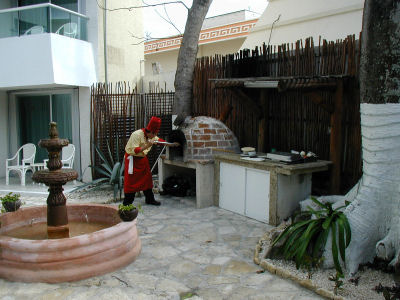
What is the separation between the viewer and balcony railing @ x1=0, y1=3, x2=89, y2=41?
905cm

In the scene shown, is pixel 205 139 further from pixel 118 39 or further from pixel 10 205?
pixel 118 39

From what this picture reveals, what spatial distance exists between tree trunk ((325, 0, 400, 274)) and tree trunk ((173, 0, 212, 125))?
205 inches

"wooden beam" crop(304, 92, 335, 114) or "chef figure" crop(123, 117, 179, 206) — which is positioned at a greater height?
"wooden beam" crop(304, 92, 335, 114)

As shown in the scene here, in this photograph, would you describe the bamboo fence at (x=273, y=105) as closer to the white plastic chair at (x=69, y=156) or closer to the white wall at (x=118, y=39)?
the white plastic chair at (x=69, y=156)

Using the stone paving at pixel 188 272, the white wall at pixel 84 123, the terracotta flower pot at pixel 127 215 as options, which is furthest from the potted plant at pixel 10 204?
the white wall at pixel 84 123

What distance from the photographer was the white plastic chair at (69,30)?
9.35 meters

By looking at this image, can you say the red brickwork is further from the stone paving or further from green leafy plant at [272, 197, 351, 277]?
green leafy plant at [272, 197, 351, 277]

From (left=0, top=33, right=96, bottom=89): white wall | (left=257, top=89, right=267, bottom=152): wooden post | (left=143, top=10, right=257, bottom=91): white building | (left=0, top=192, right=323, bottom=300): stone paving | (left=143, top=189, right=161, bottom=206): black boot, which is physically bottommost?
(left=0, top=192, right=323, bottom=300): stone paving

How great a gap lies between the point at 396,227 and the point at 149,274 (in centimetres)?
283

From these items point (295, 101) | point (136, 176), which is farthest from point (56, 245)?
point (295, 101)

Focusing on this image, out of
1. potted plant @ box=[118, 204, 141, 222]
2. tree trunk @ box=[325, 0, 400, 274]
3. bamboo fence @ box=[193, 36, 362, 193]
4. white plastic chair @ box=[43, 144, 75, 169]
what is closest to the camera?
tree trunk @ box=[325, 0, 400, 274]

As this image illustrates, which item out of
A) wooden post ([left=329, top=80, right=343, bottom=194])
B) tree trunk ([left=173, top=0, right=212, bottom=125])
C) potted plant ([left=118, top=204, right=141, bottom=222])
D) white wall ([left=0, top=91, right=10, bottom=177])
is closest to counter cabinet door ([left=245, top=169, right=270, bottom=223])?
wooden post ([left=329, top=80, right=343, bottom=194])

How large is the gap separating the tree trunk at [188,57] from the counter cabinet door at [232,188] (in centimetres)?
250

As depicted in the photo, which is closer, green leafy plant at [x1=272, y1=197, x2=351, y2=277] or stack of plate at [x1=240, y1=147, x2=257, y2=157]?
green leafy plant at [x1=272, y1=197, x2=351, y2=277]
